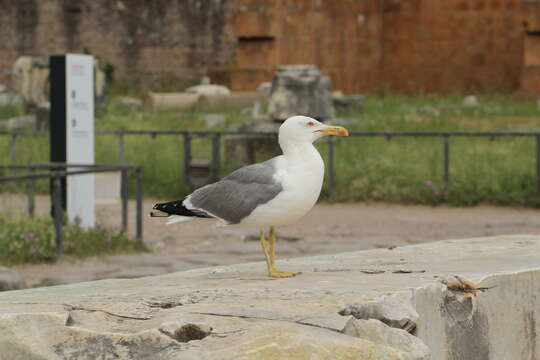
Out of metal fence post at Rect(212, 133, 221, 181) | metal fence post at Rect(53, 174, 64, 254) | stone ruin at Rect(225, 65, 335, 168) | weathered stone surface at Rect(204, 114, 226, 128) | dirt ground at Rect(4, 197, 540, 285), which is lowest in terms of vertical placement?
dirt ground at Rect(4, 197, 540, 285)

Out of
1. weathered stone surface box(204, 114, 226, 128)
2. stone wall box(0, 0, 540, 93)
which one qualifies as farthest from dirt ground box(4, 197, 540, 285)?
stone wall box(0, 0, 540, 93)

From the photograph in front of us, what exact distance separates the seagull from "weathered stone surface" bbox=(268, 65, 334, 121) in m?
12.2

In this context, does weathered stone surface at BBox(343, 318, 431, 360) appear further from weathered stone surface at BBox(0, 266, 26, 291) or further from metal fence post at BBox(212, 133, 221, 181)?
metal fence post at BBox(212, 133, 221, 181)

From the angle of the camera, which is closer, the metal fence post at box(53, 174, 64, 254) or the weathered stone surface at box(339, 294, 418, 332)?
the weathered stone surface at box(339, 294, 418, 332)

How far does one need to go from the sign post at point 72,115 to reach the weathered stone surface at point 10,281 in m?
3.40

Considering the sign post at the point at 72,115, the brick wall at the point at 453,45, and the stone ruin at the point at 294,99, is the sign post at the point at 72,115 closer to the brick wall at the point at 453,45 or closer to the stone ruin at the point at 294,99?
the stone ruin at the point at 294,99

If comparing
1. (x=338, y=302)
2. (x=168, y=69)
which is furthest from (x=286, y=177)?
(x=168, y=69)

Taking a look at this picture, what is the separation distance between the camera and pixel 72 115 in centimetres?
1180

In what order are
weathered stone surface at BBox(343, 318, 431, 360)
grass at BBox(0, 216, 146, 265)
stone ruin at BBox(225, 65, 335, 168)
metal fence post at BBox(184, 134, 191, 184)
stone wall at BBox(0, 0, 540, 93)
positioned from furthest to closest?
1. stone wall at BBox(0, 0, 540, 93)
2. stone ruin at BBox(225, 65, 335, 168)
3. metal fence post at BBox(184, 134, 191, 184)
4. grass at BBox(0, 216, 146, 265)
5. weathered stone surface at BBox(343, 318, 431, 360)

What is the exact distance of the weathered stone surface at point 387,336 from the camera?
4.11 meters

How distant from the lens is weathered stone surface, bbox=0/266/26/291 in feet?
26.0

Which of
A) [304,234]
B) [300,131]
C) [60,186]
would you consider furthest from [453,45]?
[300,131]

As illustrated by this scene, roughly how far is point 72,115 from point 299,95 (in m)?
6.45

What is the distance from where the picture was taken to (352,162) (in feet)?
49.9
